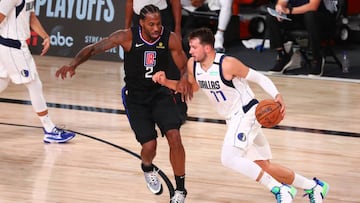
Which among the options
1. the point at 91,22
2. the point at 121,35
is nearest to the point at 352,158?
the point at 121,35

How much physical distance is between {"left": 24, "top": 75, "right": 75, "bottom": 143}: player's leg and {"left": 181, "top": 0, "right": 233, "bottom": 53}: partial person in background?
4.79 m

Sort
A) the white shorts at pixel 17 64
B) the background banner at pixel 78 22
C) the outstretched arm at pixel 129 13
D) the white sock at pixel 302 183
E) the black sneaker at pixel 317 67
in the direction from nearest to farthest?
1. the white sock at pixel 302 183
2. the white shorts at pixel 17 64
3. the outstretched arm at pixel 129 13
4. the black sneaker at pixel 317 67
5. the background banner at pixel 78 22

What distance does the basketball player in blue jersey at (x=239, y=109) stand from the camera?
633 cm

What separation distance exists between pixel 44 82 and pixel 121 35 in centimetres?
473

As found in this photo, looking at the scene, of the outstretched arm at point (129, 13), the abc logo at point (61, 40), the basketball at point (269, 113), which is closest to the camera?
the basketball at point (269, 113)

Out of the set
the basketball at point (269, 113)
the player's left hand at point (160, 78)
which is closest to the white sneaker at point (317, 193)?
the basketball at point (269, 113)

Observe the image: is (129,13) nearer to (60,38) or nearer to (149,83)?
(149,83)

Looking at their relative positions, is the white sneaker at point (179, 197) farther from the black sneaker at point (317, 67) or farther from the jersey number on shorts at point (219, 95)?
the black sneaker at point (317, 67)

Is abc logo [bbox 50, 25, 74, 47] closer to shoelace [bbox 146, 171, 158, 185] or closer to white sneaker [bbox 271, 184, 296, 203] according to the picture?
shoelace [bbox 146, 171, 158, 185]

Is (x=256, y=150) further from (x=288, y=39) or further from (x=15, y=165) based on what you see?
(x=288, y=39)

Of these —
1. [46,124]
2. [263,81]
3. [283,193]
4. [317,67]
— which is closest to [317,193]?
[283,193]

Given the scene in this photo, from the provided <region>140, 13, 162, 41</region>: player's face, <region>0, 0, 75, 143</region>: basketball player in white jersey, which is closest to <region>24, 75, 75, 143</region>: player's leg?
<region>0, 0, 75, 143</region>: basketball player in white jersey

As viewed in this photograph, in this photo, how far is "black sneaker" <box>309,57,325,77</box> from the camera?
1169 cm

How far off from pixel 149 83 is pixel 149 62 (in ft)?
0.55
